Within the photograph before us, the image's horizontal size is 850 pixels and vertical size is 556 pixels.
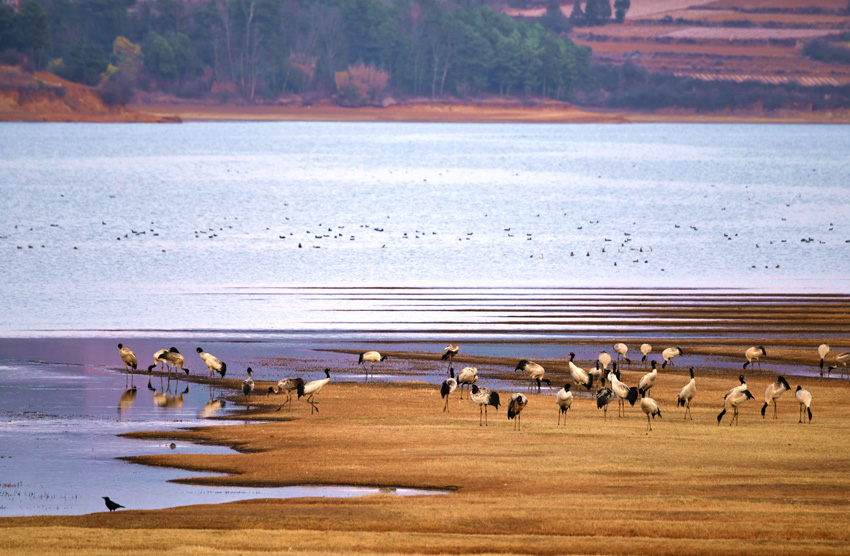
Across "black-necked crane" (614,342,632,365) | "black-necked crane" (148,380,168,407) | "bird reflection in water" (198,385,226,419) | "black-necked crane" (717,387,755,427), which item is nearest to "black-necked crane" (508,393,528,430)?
"black-necked crane" (717,387,755,427)

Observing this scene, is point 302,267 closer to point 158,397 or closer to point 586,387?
point 158,397

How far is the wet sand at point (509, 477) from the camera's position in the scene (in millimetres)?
15438

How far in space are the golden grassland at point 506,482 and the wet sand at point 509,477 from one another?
4cm

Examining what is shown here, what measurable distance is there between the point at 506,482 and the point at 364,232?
53.0 metres

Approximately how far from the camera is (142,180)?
11762cm

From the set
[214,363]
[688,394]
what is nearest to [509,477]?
[688,394]

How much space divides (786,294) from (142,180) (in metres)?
82.8

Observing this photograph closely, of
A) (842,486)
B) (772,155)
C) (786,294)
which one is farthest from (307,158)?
(842,486)

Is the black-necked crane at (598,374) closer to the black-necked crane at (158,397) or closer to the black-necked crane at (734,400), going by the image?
the black-necked crane at (734,400)

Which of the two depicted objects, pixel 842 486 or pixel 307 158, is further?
pixel 307 158

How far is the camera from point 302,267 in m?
54.6

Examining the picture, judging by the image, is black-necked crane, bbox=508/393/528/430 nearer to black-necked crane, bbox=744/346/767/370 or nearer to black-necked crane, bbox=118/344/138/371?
black-necked crane, bbox=744/346/767/370

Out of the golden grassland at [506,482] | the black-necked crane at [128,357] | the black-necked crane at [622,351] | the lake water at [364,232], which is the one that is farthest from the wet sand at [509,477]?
the lake water at [364,232]

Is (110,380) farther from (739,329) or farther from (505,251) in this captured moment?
(505,251)
